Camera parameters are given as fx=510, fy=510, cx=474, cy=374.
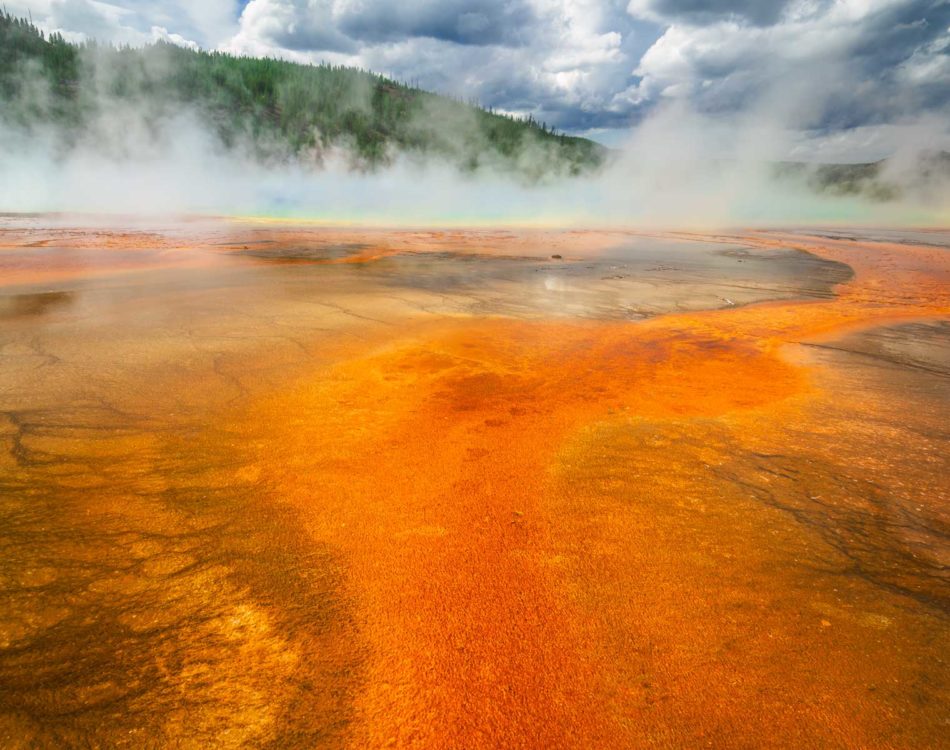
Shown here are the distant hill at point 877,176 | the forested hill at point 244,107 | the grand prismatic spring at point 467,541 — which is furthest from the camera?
the distant hill at point 877,176

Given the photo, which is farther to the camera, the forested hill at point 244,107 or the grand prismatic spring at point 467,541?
the forested hill at point 244,107

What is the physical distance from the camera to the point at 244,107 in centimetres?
4950

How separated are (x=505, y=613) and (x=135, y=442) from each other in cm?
222

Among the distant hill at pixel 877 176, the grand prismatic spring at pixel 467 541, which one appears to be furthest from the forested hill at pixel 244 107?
the grand prismatic spring at pixel 467 541

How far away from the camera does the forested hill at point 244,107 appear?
41.0 m

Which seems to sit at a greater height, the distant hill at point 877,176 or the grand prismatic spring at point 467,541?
the distant hill at point 877,176

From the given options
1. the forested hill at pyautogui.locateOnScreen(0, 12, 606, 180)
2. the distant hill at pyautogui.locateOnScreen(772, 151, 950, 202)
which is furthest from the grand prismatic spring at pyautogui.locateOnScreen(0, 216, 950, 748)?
the distant hill at pyautogui.locateOnScreen(772, 151, 950, 202)

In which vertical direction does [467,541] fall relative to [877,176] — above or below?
below

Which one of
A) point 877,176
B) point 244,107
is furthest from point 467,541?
point 877,176

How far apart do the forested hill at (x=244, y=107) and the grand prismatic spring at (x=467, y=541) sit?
4790 centimetres

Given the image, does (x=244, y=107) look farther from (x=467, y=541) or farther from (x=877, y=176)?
(x=877, y=176)

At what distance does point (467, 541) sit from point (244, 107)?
5880 centimetres

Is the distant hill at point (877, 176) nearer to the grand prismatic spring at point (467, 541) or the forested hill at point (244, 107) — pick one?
the forested hill at point (244, 107)

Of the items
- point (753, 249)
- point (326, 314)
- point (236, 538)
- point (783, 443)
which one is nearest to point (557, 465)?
point (783, 443)
